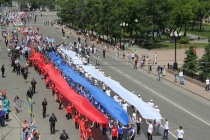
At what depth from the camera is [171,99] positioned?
33375mm

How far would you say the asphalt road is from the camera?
86.7ft

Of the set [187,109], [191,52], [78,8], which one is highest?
[78,8]

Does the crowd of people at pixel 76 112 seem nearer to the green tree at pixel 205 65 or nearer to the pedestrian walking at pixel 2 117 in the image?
the pedestrian walking at pixel 2 117

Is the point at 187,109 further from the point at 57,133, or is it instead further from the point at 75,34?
the point at 75,34

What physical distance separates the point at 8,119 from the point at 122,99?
7.60 metres

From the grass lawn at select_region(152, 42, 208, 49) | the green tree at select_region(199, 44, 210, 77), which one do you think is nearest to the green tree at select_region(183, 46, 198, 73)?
the green tree at select_region(199, 44, 210, 77)

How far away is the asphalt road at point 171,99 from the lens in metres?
26.4

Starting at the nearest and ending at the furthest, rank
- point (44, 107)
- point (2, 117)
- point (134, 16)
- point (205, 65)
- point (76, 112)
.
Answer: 1. point (2, 117)
2. point (76, 112)
3. point (44, 107)
4. point (205, 65)
5. point (134, 16)

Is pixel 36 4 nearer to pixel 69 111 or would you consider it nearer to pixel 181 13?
pixel 181 13

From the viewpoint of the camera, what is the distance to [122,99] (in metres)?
28.4

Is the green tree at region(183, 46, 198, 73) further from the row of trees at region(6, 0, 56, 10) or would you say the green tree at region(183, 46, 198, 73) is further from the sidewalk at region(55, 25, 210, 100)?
the row of trees at region(6, 0, 56, 10)

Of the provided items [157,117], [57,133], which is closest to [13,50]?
[57,133]

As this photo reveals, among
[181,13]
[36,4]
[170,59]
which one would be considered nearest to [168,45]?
[181,13]

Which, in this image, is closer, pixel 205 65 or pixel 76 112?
pixel 76 112
